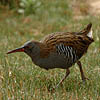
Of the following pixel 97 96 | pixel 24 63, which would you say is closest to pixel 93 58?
pixel 24 63

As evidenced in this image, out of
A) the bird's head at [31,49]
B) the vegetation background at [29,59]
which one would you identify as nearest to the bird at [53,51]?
the bird's head at [31,49]

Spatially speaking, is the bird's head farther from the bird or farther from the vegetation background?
the vegetation background

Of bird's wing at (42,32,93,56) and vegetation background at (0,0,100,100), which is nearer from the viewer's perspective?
vegetation background at (0,0,100,100)

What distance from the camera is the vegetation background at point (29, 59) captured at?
5857 millimetres

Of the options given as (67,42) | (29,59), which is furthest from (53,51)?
(29,59)

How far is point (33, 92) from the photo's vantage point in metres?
5.81

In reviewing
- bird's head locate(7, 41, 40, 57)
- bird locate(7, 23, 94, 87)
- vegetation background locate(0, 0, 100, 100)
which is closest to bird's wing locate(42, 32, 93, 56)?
bird locate(7, 23, 94, 87)

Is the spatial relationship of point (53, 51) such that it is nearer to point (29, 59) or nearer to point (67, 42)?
point (67, 42)

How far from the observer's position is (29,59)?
8547mm

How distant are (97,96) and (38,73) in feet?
5.96

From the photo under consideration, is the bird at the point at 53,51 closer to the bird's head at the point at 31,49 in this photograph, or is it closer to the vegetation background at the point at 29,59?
the bird's head at the point at 31,49

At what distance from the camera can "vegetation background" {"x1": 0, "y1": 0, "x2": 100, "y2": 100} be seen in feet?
19.2

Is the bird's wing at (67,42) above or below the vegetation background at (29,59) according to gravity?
above

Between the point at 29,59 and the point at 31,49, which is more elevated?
the point at 31,49
